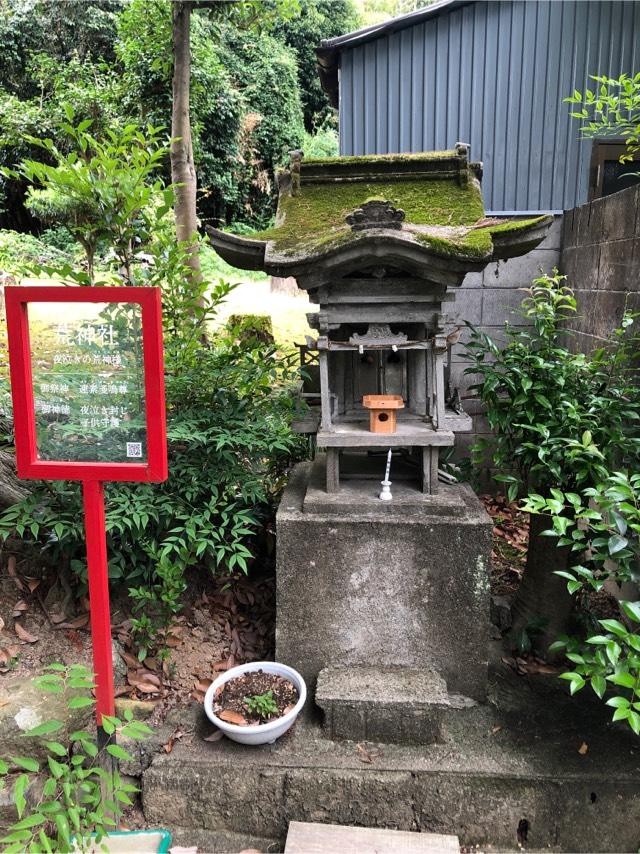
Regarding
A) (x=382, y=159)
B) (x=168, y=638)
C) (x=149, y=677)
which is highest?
(x=382, y=159)

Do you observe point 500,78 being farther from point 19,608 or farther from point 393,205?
point 19,608

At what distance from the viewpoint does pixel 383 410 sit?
346cm

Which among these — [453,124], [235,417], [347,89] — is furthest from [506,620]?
[347,89]

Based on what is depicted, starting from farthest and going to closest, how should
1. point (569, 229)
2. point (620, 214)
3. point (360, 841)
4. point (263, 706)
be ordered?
point (569, 229)
point (620, 214)
point (263, 706)
point (360, 841)

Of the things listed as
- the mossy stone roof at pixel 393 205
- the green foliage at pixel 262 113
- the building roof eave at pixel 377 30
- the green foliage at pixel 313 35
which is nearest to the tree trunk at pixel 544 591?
the mossy stone roof at pixel 393 205

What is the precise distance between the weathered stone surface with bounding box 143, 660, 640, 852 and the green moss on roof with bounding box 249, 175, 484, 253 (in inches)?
107

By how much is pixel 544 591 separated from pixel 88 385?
3022mm

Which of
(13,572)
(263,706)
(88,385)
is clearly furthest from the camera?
(13,572)

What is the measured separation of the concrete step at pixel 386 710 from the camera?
3131 millimetres

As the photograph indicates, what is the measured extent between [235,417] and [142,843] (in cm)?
231

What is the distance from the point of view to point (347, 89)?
7.12 m

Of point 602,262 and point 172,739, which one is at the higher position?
point 602,262

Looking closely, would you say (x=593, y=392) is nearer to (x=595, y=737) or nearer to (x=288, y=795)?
(x=595, y=737)

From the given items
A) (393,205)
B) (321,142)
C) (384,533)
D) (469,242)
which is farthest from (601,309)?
(321,142)
